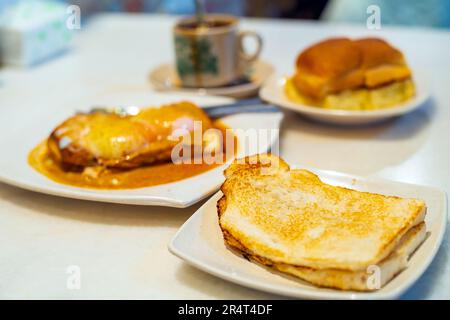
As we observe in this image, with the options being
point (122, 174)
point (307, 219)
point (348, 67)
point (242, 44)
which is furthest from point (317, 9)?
point (307, 219)

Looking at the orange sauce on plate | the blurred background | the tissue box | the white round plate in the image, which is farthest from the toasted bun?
the blurred background

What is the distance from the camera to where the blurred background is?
2.68 metres

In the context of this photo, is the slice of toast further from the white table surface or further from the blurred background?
the blurred background

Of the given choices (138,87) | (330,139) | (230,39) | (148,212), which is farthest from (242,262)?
(138,87)

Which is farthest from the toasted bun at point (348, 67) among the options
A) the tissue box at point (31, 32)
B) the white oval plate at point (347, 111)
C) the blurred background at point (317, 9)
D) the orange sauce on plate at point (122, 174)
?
the blurred background at point (317, 9)

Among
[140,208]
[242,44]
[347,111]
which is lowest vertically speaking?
[140,208]

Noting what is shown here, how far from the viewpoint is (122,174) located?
3.10 ft

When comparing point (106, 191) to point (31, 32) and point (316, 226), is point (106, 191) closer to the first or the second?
point (316, 226)

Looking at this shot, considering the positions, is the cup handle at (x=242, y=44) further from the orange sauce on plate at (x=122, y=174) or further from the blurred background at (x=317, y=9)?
the blurred background at (x=317, y=9)

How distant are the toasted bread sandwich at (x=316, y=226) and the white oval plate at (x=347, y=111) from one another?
13.0 inches

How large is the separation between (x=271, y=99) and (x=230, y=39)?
0.25 meters

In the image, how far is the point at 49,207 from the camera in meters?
0.91

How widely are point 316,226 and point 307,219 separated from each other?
0.02 meters

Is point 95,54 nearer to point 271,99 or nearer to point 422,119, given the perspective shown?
point 271,99
